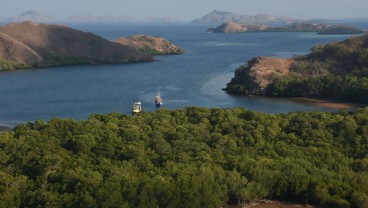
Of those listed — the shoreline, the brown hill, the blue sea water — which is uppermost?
the brown hill

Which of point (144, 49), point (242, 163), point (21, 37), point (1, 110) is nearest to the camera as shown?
point (242, 163)

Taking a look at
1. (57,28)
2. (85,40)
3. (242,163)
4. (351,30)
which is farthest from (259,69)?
(351,30)

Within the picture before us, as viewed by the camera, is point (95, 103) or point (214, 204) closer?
point (214, 204)

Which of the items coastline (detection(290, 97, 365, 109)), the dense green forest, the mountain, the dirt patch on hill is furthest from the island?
the dense green forest

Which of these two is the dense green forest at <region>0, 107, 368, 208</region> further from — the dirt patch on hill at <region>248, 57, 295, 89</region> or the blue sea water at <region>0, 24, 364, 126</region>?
the dirt patch on hill at <region>248, 57, 295, 89</region>

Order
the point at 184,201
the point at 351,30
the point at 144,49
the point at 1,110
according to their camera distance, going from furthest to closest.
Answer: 1. the point at 351,30
2. the point at 144,49
3. the point at 1,110
4. the point at 184,201

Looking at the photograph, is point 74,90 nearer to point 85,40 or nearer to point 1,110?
point 1,110

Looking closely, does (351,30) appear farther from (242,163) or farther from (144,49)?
(242,163)
